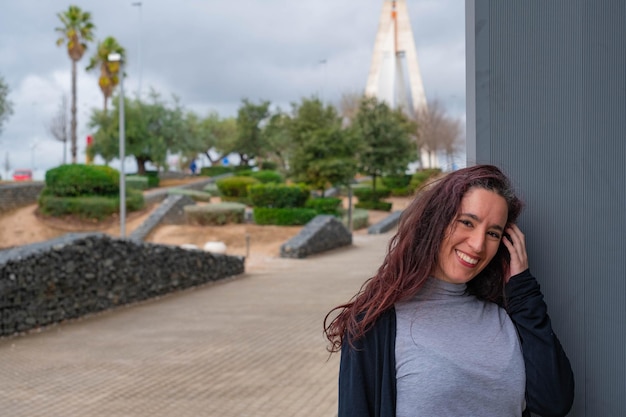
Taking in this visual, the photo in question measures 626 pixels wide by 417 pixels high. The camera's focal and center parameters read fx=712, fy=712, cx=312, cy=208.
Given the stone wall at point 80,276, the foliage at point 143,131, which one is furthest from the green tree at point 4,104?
the stone wall at point 80,276

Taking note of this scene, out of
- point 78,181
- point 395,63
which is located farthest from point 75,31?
point 395,63

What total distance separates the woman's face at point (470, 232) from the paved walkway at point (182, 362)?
381 cm

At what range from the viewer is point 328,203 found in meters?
27.6

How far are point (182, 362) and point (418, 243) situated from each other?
6.12 m

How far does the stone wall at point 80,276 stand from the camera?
9062 mm

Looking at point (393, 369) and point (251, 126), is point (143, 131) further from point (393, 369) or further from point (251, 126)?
point (393, 369)

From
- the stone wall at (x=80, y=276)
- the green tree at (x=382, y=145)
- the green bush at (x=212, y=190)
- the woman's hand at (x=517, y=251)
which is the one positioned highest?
the green tree at (x=382, y=145)

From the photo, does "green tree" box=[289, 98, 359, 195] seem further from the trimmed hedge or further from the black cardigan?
the black cardigan

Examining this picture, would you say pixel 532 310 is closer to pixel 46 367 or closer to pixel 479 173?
pixel 479 173

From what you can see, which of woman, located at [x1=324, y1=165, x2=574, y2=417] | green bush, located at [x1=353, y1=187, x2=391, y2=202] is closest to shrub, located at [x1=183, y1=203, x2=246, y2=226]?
green bush, located at [x1=353, y1=187, x2=391, y2=202]

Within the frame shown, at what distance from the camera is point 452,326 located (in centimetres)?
178

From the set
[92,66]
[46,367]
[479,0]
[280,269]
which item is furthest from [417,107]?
[479,0]

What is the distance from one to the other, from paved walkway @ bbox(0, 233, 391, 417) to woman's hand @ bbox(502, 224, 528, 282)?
3.78m

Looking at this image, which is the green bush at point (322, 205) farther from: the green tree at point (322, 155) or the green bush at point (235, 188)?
the green bush at point (235, 188)
